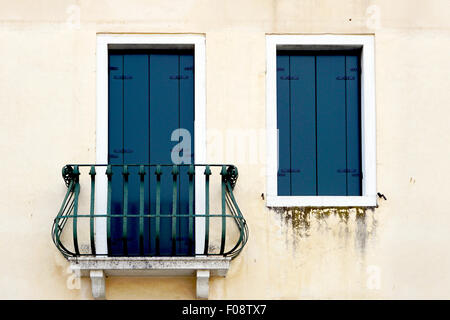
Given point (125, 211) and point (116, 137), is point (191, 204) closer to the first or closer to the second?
point (125, 211)

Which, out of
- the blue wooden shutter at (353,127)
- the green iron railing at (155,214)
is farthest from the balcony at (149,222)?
the blue wooden shutter at (353,127)

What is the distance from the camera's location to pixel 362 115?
40.9 ft

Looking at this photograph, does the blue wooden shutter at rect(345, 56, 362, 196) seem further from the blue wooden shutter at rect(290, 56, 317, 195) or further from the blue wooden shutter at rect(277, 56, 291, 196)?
the blue wooden shutter at rect(277, 56, 291, 196)

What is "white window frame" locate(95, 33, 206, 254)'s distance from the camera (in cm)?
1214

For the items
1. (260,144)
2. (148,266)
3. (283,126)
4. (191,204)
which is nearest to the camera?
(148,266)

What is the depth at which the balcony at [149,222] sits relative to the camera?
11688 mm

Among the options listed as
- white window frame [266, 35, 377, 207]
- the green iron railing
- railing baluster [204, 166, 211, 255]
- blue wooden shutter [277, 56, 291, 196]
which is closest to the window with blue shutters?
blue wooden shutter [277, 56, 291, 196]

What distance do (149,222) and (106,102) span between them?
51.4 inches

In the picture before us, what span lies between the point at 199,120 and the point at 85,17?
5.22 feet

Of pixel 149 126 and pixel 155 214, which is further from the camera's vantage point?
pixel 149 126

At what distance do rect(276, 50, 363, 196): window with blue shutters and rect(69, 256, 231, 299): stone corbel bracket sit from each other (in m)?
1.15

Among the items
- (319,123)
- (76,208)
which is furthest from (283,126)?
(76,208)

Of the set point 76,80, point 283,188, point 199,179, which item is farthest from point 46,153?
point 283,188
